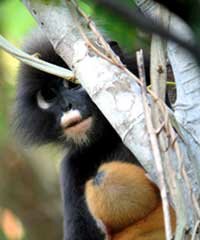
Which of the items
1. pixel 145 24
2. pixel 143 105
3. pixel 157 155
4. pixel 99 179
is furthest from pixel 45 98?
pixel 145 24

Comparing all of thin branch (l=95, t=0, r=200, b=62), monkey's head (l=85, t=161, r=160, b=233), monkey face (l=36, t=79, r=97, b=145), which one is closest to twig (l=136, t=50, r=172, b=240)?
thin branch (l=95, t=0, r=200, b=62)

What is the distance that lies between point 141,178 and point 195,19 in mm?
1248

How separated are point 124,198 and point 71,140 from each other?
74cm

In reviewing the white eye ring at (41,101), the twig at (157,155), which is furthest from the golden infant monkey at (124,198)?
the white eye ring at (41,101)

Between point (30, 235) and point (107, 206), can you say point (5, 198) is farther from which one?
point (107, 206)

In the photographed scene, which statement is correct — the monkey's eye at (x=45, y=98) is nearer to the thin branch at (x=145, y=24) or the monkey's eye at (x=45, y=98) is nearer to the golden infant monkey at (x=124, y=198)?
the golden infant monkey at (x=124, y=198)

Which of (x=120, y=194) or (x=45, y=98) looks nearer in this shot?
(x=120, y=194)

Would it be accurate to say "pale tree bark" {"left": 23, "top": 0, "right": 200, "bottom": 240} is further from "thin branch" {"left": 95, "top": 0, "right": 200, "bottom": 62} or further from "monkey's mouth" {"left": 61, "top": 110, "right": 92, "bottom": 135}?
"monkey's mouth" {"left": 61, "top": 110, "right": 92, "bottom": 135}

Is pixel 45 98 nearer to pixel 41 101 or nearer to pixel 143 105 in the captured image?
pixel 41 101

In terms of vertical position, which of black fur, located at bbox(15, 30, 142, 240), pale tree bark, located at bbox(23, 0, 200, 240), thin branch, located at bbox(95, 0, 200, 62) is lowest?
black fur, located at bbox(15, 30, 142, 240)

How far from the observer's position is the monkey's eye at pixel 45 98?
2658 mm

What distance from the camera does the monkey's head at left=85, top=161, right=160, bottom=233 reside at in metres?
1.89

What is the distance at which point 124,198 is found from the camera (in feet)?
6.18

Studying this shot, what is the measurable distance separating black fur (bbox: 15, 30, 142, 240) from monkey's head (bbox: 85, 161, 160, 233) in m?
0.47
